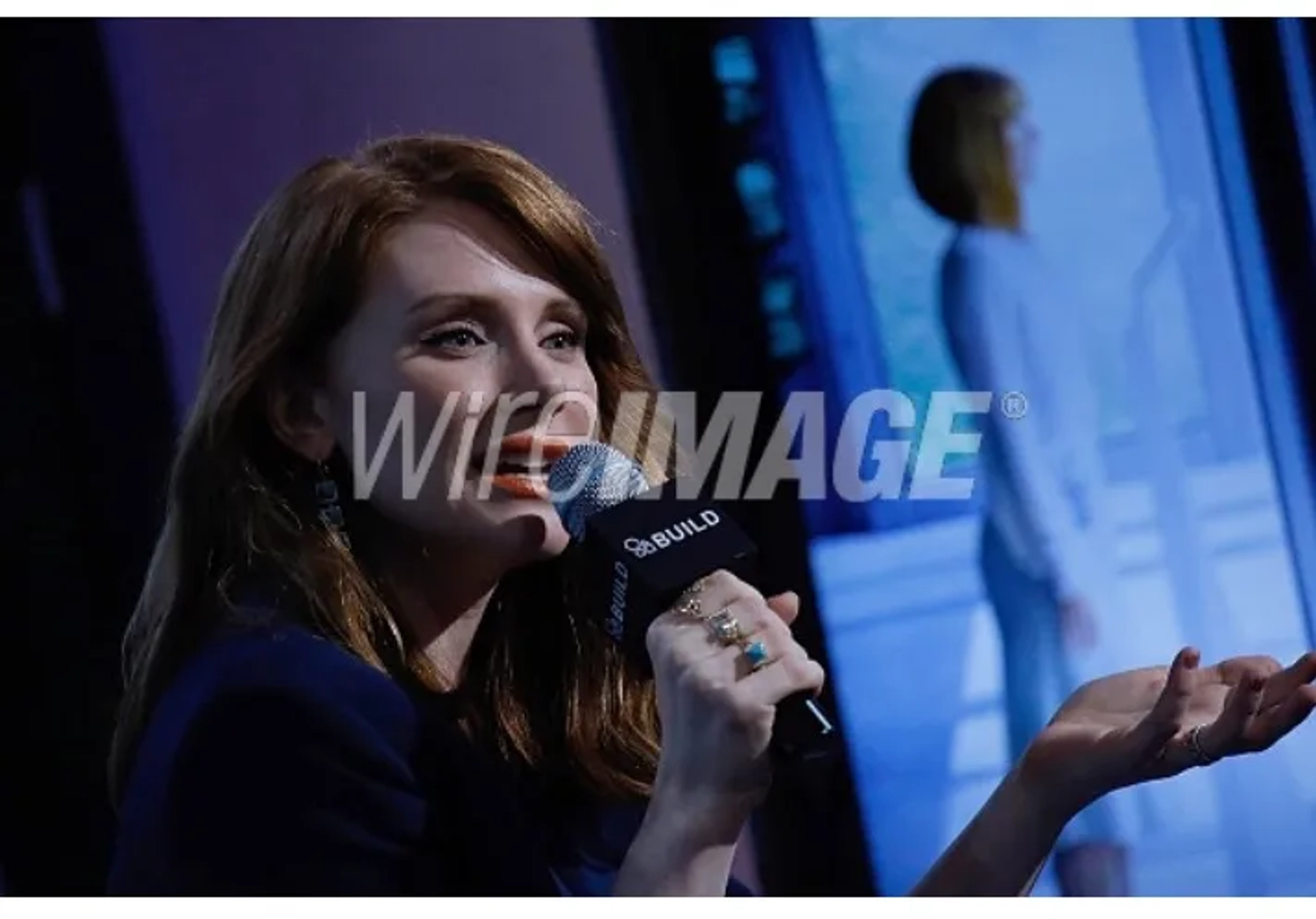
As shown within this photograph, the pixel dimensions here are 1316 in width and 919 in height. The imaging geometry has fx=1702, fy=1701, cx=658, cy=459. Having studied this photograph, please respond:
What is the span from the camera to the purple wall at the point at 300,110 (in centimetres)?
186

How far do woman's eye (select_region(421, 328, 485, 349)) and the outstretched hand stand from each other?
71 centimetres

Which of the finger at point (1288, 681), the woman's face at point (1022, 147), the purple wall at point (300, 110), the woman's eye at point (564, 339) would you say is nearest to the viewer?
the finger at point (1288, 681)

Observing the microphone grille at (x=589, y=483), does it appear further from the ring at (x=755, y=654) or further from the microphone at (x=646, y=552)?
the ring at (x=755, y=654)

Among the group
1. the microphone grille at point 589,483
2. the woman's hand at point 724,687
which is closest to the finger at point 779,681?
the woman's hand at point 724,687

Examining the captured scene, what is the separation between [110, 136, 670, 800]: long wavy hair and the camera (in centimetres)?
159

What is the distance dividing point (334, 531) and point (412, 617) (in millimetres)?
115

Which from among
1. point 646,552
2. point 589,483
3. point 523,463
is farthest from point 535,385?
point 646,552

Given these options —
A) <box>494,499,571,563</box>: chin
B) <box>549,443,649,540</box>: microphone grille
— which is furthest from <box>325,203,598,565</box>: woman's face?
<box>549,443,649,540</box>: microphone grille

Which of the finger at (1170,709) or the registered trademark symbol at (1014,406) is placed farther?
the registered trademark symbol at (1014,406)

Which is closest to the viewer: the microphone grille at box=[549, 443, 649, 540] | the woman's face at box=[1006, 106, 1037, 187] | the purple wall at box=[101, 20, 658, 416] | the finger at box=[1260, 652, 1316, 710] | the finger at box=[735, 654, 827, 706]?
the finger at box=[735, 654, 827, 706]

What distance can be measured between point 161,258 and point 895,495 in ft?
2.79

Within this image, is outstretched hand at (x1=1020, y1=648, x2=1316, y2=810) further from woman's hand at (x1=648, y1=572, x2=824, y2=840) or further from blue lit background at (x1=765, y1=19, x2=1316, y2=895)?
woman's hand at (x1=648, y1=572, x2=824, y2=840)

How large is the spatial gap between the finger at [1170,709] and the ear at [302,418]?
810 millimetres
